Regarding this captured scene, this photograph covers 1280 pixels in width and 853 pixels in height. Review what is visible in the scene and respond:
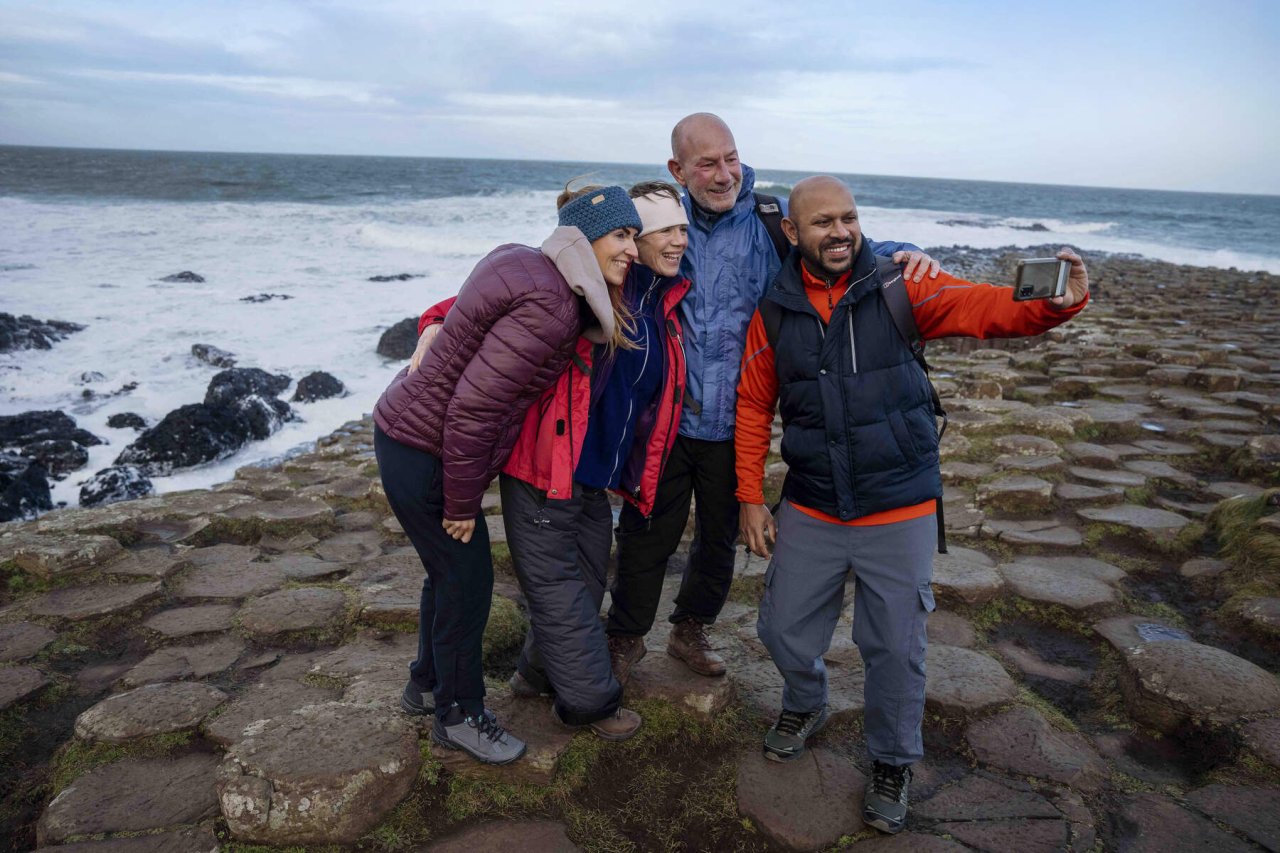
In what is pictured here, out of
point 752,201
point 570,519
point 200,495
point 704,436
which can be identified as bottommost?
point 200,495

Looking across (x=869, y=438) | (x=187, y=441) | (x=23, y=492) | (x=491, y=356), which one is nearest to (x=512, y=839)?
(x=491, y=356)

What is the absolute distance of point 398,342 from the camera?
1308cm

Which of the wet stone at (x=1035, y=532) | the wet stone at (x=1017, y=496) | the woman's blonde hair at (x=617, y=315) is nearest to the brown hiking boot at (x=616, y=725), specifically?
the woman's blonde hair at (x=617, y=315)

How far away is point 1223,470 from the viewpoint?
17.6ft

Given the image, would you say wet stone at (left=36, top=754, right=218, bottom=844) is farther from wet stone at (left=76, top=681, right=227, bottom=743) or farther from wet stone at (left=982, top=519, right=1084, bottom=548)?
wet stone at (left=982, top=519, right=1084, bottom=548)

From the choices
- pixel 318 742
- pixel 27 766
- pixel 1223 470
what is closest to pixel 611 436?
pixel 318 742

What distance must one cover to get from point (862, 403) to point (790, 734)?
3.76 ft

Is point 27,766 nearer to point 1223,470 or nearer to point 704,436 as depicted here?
point 704,436

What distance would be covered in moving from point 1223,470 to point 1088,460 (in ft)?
2.84

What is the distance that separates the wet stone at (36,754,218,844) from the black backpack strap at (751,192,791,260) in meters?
2.55

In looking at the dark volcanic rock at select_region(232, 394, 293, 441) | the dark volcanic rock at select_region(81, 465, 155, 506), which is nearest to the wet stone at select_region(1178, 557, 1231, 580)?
the dark volcanic rock at select_region(81, 465, 155, 506)

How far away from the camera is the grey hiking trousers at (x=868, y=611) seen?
2.40 m

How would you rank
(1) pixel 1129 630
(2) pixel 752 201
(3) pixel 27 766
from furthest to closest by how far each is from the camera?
(1) pixel 1129 630, (2) pixel 752 201, (3) pixel 27 766

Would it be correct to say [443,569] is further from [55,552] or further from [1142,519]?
[1142,519]
